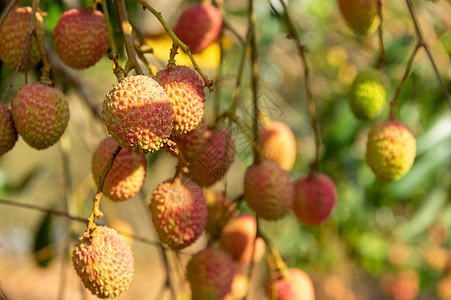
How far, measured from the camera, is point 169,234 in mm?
661

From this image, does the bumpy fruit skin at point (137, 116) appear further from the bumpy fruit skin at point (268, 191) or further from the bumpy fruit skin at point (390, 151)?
the bumpy fruit skin at point (390, 151)

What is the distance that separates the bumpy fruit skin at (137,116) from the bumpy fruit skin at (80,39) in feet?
0.66

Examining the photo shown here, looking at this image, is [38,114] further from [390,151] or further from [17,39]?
[390,151]

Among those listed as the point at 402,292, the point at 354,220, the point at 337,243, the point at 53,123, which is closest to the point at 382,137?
the point at 53,123

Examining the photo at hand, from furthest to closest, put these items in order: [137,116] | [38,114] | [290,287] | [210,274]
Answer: [290,287]
[210,274]
[38,114]
[137,116]

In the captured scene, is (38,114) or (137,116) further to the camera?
(38,114)

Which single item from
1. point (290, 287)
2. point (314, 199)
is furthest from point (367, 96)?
point (290, 287)

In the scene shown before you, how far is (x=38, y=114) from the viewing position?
1.99ft

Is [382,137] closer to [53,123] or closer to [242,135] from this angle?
[242,135]

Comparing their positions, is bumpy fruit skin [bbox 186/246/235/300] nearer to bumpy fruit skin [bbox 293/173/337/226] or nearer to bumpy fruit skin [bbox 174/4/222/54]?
bumpy fruit skin [bbox 293/173/337/226]

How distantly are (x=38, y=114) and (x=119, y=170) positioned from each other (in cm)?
11

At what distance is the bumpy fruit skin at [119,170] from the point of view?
65 centimetres

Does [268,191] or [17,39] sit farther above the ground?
[17,39]

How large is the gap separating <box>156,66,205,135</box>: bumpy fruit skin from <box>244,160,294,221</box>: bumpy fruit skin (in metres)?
0.24
